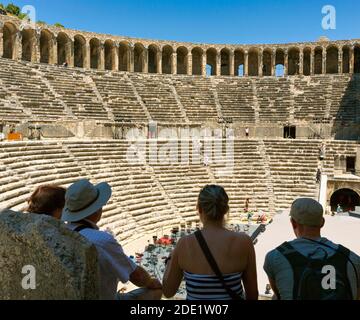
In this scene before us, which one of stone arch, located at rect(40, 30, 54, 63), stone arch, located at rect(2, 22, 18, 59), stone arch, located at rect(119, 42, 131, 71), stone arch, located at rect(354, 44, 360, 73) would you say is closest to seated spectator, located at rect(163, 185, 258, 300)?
stone arch, located at rect(2, 22, 18, 59)

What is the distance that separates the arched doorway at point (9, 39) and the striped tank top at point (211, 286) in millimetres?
30055

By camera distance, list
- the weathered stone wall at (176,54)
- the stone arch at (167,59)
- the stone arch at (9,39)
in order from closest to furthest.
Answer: the stone arch at (9,39) < the weathered stone wall at (176,54) < the stone arch at (167,59)

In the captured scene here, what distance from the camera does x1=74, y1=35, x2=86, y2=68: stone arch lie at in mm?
32562

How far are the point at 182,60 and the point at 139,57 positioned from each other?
169 inches

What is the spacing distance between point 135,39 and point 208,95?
8.57 metres

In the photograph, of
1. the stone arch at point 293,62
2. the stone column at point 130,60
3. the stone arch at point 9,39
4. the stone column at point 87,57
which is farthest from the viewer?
the stone arch at point 293,62

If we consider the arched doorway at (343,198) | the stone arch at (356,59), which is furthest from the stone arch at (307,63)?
the arched doorway at (343,198)

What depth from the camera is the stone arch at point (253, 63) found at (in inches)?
1448

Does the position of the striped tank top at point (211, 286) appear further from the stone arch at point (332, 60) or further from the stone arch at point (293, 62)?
the stone arch at point (332, 60)

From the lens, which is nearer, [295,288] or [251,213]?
[295,288]

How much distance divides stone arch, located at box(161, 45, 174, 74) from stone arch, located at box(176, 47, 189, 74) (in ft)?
3.18

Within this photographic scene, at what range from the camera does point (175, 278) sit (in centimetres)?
281

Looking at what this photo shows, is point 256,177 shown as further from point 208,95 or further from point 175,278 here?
point 175,278
